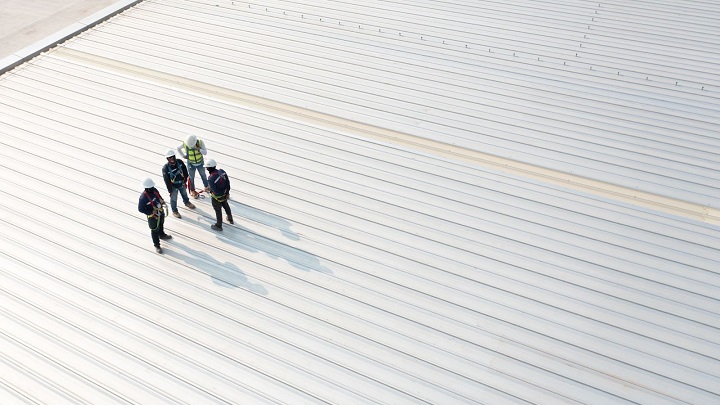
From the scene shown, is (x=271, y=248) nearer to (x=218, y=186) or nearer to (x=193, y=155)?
(x=218, y=186)

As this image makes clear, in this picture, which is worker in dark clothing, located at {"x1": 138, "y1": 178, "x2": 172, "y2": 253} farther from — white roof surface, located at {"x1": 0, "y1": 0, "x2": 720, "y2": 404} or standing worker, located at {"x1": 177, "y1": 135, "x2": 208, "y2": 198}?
standing worker, located at {"x1": 177, "y1": 135, "x2": 208, "y2": 198}

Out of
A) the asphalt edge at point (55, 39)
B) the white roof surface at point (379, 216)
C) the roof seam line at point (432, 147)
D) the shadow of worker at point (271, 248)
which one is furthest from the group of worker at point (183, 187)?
the asphalt edge at point (55, 39)

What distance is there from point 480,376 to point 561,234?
285cm

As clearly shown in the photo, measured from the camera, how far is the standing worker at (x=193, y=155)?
8141 mm

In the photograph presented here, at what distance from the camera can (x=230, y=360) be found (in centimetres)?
645

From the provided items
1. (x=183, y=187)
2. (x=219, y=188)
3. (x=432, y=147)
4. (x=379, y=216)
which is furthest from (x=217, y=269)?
(x=432, y=147)

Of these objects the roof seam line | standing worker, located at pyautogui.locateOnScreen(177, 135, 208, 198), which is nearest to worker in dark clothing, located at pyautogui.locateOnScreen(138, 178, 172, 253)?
standing worker, located at pyautogui.locateOnScreen(177, 135, 208, 198)

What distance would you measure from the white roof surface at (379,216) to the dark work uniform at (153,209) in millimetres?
500

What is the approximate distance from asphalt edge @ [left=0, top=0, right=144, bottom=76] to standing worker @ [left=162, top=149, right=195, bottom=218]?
23.9 feet

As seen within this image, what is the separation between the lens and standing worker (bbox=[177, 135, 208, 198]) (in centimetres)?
814

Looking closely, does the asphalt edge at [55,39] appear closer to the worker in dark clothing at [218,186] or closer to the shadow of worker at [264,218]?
the shadow of worker at [264,218]

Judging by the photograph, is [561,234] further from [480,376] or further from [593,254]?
[480,376]

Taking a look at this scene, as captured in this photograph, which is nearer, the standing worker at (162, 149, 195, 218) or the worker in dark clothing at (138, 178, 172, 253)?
the worker in dark clothing at (138, 178, 172, 253)

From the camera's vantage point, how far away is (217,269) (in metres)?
7.55
